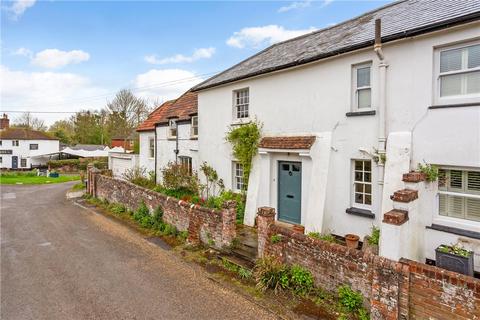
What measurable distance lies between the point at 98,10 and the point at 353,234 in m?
15.8

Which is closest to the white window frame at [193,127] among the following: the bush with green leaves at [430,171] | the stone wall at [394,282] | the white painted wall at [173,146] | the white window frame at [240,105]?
the white painted wall at [173,146]

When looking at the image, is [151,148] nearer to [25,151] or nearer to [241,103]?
[241,103]

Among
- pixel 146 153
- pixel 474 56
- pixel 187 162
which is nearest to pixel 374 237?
pixel 474 56

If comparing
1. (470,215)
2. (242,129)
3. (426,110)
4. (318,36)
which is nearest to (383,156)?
(426,110)

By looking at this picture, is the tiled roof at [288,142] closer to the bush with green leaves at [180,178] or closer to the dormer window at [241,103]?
the dormer window at [241,103]

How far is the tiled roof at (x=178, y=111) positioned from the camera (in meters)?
17.2

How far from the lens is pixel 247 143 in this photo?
1129 cm

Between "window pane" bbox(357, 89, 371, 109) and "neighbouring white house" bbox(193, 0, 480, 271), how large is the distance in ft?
0.13

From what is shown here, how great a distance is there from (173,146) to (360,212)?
41.6ft

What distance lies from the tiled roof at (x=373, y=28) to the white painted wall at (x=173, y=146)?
4205 millimetres

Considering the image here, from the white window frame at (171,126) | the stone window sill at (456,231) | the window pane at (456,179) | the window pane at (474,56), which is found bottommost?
the stone window sill at (456,231)

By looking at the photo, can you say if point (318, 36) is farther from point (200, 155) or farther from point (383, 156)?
point (200, 155)

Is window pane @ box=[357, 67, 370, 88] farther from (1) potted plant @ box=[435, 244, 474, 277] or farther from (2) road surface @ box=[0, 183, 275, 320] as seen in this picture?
(2) road surface @ box=[0, 183, 275, 320]

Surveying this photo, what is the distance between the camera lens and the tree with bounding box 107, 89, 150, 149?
49875mm
